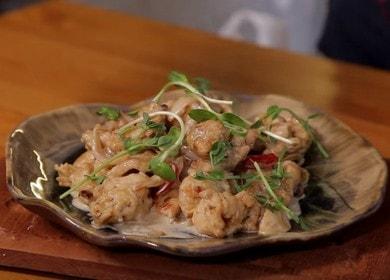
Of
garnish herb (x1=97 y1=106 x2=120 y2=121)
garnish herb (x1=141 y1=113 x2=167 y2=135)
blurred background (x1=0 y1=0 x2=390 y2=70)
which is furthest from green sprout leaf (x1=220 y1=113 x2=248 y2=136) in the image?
blurred background (x1=0 y1=0 x2=390 y2=70)

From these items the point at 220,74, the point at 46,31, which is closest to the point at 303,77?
the point at 220,74

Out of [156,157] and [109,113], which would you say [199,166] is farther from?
[109,113]

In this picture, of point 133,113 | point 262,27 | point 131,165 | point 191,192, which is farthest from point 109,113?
point 262,27

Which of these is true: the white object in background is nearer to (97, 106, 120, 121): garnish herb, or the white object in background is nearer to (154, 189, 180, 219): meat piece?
(97, 106, 120, 121): garnish herb

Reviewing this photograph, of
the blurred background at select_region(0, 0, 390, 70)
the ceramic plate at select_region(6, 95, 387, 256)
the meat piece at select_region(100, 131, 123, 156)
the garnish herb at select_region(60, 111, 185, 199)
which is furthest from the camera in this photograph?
the blurred background at select_region(0, 0, 390, 70)

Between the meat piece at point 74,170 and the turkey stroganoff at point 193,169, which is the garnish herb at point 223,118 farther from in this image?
the meat piece at point 74,170
